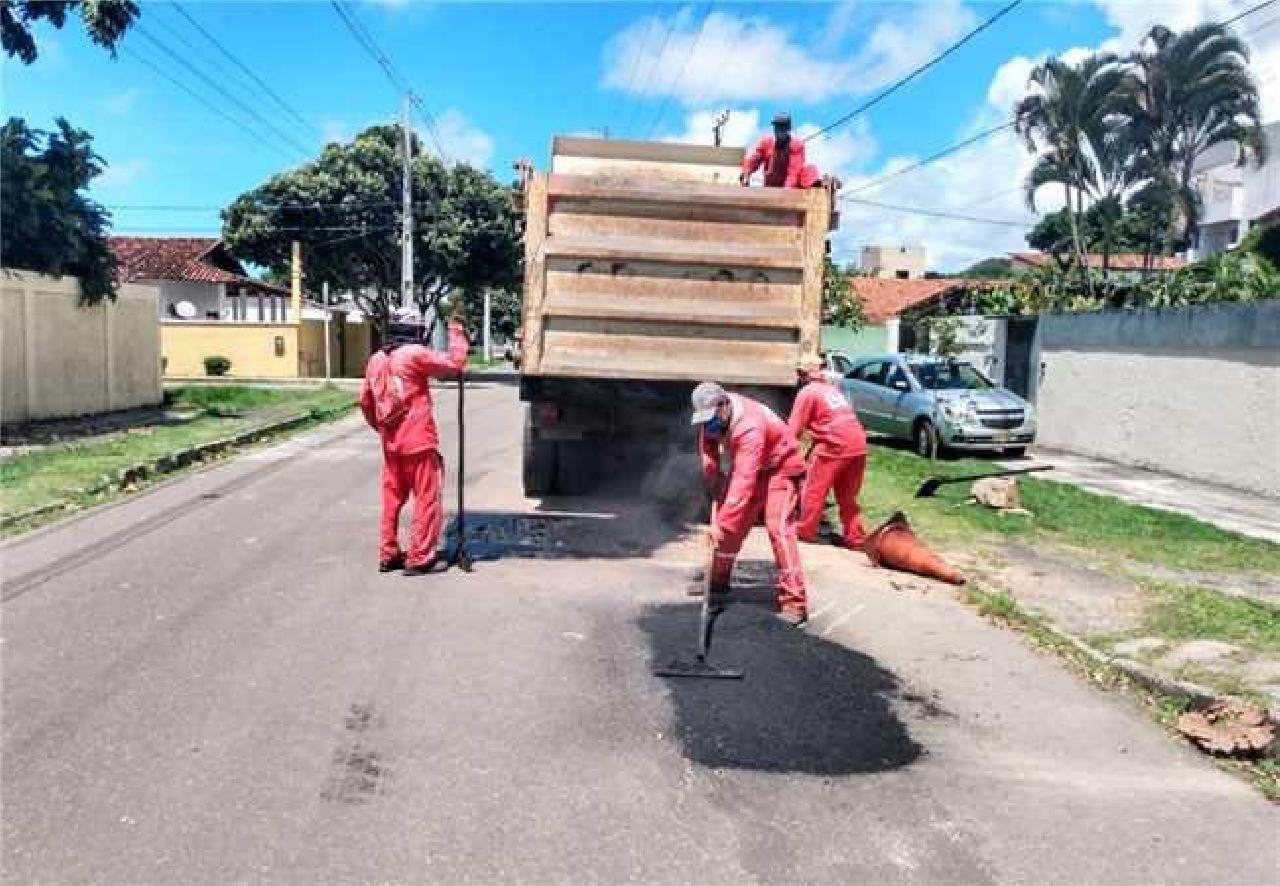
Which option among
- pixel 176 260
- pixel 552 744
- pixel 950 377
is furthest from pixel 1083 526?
pixel 176 260

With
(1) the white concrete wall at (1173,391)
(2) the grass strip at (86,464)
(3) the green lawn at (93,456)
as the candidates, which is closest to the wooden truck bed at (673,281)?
(2) the grass strip at (86,464)

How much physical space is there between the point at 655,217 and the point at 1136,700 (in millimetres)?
4477

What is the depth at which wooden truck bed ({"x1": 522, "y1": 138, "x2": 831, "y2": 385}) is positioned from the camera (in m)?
7.88

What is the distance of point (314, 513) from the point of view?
9680mm

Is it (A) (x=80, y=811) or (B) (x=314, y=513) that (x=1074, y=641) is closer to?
(A) (x=80, y=811)

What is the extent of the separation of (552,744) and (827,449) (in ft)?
15.2

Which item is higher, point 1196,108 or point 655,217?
point 1196,108

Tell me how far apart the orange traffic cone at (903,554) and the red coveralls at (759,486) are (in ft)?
4.72

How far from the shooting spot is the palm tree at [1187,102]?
26.7 meters

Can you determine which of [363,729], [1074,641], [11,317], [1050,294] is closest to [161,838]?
[363,729]

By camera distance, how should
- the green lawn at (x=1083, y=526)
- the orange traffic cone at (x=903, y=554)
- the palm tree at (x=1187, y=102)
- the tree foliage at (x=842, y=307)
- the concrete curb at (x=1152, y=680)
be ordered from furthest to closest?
the tree foliage at (x=842, y=307), the palm tree at (x=1187, y=102), the green lawn at (x=1083, y=526), the orange traffic cone at (x=903, y=554), the concrete curb at (x=1152, y=680)

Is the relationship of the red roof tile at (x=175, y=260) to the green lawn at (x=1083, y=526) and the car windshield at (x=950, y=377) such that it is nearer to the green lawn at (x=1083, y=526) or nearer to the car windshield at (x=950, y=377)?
the car windshield at (x=950, y=377)

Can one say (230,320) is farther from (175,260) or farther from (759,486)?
(759,486)

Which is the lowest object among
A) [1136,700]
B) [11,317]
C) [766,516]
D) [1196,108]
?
[1136,700]
